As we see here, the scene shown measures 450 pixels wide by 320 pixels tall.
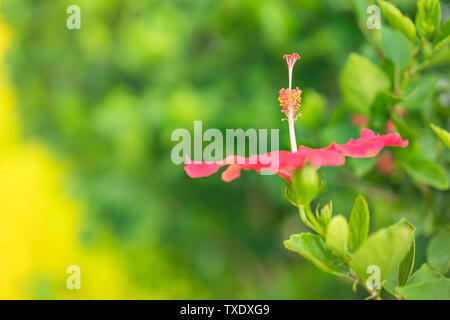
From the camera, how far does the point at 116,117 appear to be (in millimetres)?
1502

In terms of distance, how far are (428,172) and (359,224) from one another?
0.25 m

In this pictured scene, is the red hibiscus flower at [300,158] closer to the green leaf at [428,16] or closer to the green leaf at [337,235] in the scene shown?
the green leaf at [337,235]

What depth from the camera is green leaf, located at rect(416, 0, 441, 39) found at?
2.18ft

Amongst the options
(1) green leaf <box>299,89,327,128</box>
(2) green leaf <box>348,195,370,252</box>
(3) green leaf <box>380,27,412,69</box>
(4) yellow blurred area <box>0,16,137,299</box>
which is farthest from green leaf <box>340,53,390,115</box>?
(4) yellow blurred area <box>0,16,137,299</box>

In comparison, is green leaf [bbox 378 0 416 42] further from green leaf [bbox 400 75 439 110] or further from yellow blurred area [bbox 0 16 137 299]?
yellow blurred area [bbox 0 16 137 299]

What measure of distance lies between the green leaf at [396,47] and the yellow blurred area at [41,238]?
1.50 m

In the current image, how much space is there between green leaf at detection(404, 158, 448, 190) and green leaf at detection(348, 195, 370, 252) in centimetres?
23

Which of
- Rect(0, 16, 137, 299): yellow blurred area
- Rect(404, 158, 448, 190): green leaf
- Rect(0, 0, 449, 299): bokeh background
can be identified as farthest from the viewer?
Rect(0, 16, 137, 299): yellow blurred area

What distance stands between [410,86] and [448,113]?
0.38ft

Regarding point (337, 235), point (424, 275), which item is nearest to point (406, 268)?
point (424, 275)

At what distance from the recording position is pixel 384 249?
499 mm

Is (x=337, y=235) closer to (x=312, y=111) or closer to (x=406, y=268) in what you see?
(x=406, y=268)

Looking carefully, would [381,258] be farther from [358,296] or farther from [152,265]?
[152,265]
